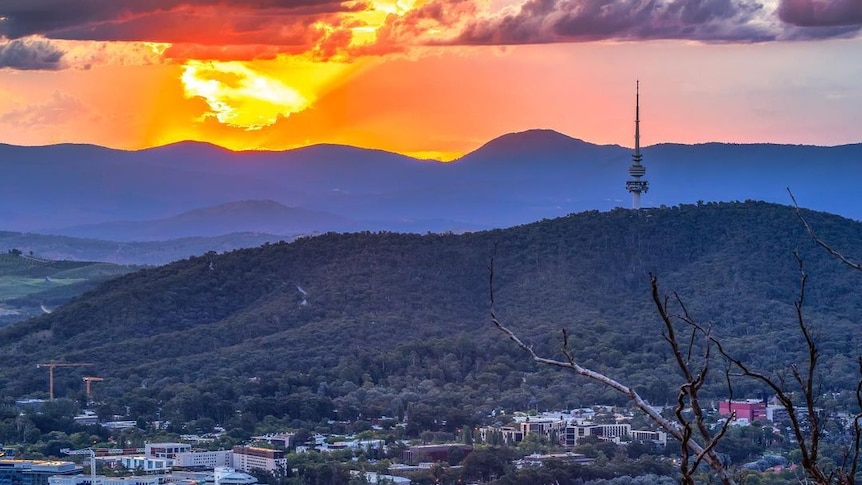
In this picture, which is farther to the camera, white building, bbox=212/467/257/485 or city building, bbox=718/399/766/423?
city building, bbox=718/399/766/423

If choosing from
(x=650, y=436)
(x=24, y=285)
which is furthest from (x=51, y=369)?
(x=24, y=285)

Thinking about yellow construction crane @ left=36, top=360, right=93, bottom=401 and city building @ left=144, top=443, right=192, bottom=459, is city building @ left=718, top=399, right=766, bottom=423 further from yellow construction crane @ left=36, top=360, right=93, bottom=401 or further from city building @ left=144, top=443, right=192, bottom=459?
yellow construction crane @ left=36, top=360, right=93, bottom=401

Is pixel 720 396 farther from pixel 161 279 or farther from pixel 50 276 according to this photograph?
pixel 50 276

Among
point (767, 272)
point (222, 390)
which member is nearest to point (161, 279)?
point (222, 390)

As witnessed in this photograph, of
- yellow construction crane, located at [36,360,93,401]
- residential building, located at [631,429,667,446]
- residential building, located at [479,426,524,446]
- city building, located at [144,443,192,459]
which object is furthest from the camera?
yellow construction crane, located at [36,360,93,401]

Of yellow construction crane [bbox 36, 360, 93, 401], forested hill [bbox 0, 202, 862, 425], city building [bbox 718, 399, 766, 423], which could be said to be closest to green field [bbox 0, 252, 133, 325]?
forested hill [bbox 0, 202, 862, 425]

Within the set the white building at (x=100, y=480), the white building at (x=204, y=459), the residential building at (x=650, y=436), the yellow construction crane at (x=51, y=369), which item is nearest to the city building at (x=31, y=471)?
the white building at (x=100, y=480)

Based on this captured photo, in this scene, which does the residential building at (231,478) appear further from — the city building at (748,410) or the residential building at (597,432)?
the city building at (748,410)
